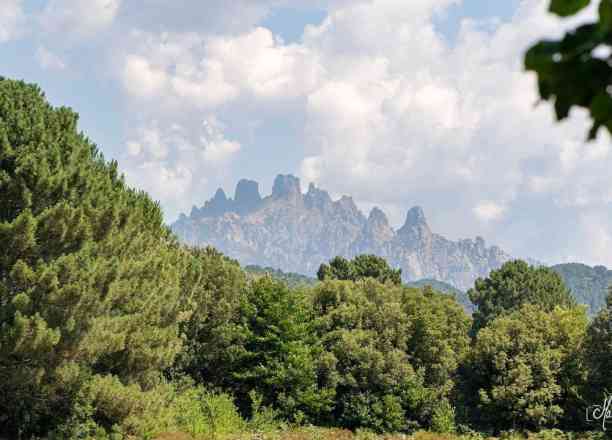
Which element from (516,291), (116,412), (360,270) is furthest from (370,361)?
(516,291)

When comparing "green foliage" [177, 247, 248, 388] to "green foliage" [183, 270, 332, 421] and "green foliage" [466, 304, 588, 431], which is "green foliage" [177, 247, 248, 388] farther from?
"green foliage" [466, 304, 588, 431]

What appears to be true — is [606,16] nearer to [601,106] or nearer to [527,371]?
[601,106]

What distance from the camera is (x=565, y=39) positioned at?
1.09 m

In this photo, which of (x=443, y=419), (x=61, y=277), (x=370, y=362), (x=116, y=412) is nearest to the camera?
(x=61, y=277)

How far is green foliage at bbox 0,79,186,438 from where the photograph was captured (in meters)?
12.2

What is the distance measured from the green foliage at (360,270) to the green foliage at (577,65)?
42.7m

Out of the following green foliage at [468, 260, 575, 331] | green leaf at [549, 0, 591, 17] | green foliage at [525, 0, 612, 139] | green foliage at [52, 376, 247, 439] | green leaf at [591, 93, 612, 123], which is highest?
green foliage at [468, 260, 575, 331]

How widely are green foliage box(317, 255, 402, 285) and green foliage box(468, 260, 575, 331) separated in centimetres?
652

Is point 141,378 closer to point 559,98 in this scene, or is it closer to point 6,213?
point 6,213

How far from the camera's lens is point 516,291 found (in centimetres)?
→ 4388

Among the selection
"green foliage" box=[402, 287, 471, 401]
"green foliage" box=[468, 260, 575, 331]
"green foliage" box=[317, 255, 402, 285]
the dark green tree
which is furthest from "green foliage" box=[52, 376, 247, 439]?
"green foliage" box=[468, 260, 575, 331]

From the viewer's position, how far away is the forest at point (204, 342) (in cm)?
1270

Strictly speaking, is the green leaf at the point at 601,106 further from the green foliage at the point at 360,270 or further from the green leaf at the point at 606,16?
the green foliage at the point at 360,270

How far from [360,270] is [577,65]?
44007 mm
